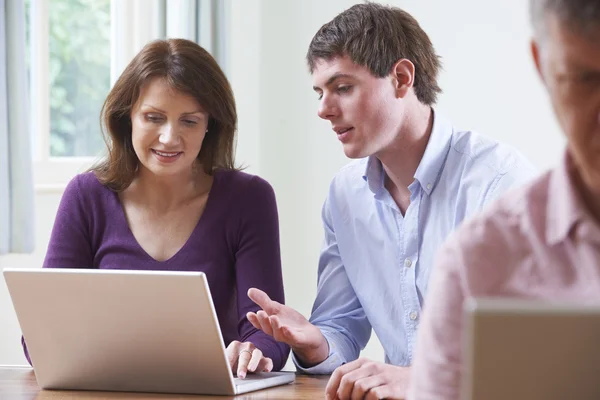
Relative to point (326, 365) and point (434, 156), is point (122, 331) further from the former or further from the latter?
point (434, 156)

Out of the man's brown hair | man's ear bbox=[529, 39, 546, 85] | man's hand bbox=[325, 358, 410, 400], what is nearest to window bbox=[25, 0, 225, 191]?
the man's brown hair

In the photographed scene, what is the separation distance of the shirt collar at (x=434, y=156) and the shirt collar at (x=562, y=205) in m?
1.28

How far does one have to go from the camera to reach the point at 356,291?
85.3 inches

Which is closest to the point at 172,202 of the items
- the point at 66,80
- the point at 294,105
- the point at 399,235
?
the point at 399,235

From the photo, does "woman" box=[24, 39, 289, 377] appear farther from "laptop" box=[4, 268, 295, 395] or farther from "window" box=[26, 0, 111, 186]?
"window" box=[26, 0, 111, 186]

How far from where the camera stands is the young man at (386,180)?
2.09 metres

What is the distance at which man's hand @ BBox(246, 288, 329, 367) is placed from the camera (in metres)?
1.69

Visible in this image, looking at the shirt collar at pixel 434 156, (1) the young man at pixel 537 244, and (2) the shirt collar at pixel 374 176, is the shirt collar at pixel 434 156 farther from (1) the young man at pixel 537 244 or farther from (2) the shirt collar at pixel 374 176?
(1) the young man at pixel 537 244

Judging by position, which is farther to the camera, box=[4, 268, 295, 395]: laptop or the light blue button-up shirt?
the light blue button-up shirt

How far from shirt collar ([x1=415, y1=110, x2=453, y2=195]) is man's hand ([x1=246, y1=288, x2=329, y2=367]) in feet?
1.44

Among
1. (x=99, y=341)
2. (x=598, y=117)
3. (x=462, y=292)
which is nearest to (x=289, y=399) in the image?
(x=99, y=341)

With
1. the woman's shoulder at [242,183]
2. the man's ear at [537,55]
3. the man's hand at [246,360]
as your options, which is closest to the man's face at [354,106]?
the woman's shoulder at [242,183]

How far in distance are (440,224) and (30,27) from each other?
2.17m

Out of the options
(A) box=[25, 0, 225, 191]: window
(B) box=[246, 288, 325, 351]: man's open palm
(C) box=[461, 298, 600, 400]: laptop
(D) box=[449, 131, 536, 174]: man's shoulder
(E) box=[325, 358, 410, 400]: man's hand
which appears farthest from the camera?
(A) box=[25, 0, 225, 191]: window
